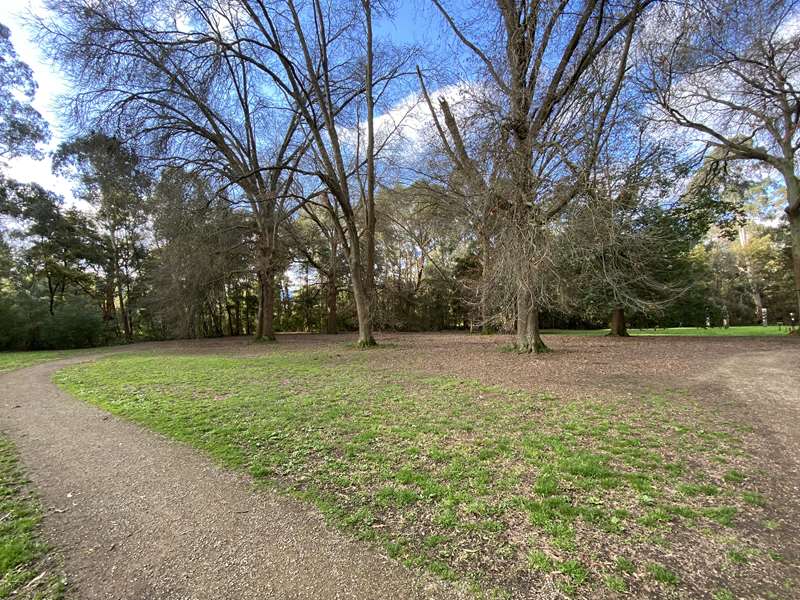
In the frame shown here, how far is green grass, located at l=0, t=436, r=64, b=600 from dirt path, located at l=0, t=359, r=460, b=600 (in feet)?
0.27

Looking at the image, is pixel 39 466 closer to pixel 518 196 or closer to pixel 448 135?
pixel 518 196

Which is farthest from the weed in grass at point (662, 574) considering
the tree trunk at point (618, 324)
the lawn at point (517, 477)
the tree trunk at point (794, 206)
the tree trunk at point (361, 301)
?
the tree trunk at point (794, 206)

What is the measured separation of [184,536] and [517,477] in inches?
102

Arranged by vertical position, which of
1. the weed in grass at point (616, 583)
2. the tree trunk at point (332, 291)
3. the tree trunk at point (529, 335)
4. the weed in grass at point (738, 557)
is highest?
the tree trunk at point (332, 291)

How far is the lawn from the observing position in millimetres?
2088

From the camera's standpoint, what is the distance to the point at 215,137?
14.8 m

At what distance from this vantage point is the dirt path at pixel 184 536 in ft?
6.48

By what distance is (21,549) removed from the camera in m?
2.31

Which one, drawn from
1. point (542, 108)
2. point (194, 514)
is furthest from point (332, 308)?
point (194, 514)

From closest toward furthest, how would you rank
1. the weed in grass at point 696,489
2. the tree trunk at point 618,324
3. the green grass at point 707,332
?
the weed in grass at point 696,489 < the tree trunk at point 618,324 < the green grass at point 707,332

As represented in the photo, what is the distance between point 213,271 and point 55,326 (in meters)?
10.6

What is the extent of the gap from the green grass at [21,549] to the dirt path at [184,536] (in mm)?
81

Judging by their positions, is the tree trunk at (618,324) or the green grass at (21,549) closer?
the green grass at (21,549)

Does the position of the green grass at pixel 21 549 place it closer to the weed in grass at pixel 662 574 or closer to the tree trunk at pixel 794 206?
the weed in grass at pixel 662 574
